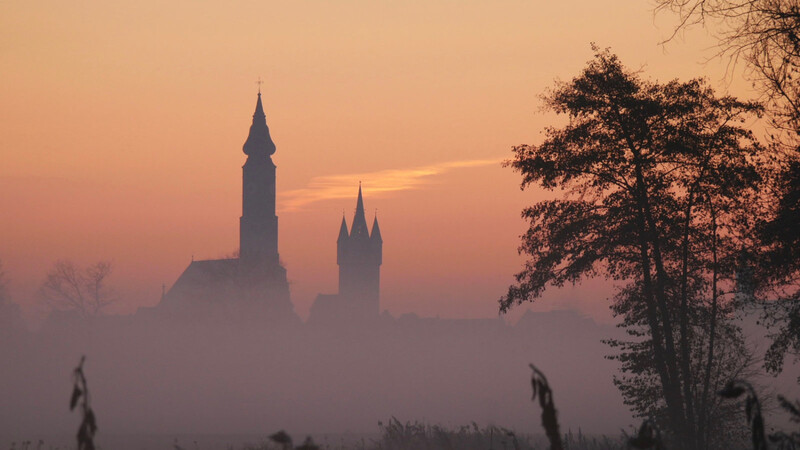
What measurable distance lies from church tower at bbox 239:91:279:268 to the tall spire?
1932cm

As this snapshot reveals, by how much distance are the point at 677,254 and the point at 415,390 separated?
163 ft

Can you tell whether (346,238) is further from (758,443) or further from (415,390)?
(758,443)

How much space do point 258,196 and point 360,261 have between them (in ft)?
74.5

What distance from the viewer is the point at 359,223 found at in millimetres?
168500

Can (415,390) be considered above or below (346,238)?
below

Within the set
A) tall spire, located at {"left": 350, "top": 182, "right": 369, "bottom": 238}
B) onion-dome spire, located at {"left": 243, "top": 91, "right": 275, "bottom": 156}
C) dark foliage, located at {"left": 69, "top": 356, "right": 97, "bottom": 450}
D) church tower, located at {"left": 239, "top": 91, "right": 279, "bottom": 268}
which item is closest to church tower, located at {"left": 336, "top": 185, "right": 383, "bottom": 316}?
tall spire, located at {"left": 350, "top": 182, "right": 369, "bottom": 238}

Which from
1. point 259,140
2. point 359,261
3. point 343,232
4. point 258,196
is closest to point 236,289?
point 258,196

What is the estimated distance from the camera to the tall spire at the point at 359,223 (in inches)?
6609

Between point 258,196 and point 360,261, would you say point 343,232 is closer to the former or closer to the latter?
point 360,261

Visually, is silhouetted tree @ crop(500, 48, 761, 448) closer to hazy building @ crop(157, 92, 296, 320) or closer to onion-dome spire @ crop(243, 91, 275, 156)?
hazy building @ crop(157, 92, 296, 320)

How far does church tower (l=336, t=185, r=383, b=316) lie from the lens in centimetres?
16525

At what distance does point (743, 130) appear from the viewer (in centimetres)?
2169

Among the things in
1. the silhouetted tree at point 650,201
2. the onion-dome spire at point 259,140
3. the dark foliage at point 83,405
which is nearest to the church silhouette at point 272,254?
the onion-dome spire at point 259,140

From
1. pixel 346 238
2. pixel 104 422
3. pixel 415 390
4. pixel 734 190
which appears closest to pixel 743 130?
pixel 734 190
